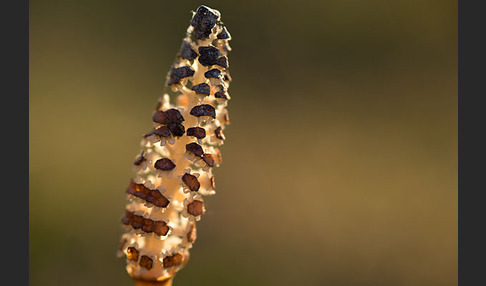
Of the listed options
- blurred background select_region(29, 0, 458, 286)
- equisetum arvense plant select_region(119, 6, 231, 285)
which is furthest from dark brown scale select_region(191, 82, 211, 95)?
blurred background select_region(29, 0, 458, 286)

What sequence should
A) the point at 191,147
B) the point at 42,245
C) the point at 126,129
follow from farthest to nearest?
1. the point at 126,129
2. the point at 42,245
3. the point at 191,147

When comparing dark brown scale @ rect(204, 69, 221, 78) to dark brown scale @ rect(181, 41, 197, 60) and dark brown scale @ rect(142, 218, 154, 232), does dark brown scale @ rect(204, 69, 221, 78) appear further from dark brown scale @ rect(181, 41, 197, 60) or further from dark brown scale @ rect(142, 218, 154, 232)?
dark brown scale @ rect(142, 218, 154, 232)

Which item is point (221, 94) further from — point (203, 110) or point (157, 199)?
point (157, 199)

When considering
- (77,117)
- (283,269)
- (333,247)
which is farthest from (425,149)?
(77,117)

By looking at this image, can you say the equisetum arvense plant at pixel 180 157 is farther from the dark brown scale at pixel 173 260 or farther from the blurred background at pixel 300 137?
the blurred background at pixel 300 137

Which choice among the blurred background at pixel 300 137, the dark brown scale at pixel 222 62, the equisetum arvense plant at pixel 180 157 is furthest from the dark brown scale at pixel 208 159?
the blurred background at pixel 300 137

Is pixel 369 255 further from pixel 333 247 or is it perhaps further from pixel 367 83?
pixel 367 83
